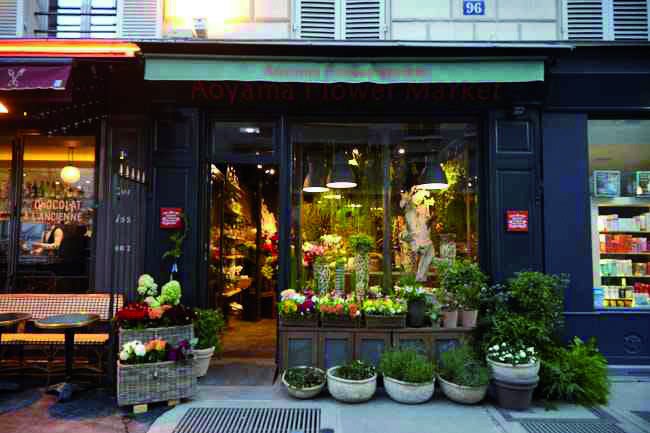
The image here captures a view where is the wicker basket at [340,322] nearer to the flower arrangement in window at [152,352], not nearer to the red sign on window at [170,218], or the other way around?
the flower arrangement in window at [152,352]

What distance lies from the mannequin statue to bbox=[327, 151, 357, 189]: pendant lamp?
909 mm

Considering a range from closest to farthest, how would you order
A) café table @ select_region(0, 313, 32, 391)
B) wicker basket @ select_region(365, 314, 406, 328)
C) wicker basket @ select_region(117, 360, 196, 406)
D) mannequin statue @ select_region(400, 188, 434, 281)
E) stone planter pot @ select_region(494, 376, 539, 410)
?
wicker basket @ select_region(117, 360, 196, 406) → stone planter pot @ select_region(494, 376, 539, 410) → café table @ select_region(0, 313, 32, 391) → wicker basket @ select_region(365, 314, 406, 328) → mannequin statue @ select_region(400, 188, 434, 281)

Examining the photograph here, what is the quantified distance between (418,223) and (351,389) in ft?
9.74

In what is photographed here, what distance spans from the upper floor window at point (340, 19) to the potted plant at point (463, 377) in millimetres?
4868

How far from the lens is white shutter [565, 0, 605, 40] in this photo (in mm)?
7043

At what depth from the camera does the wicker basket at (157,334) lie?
5.29 m

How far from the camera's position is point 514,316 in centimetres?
577

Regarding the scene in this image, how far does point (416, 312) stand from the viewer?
595 cm

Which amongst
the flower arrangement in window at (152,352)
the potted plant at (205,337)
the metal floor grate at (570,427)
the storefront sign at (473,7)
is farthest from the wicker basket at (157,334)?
the storefront sign at (473,7)

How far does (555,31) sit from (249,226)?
278 inches

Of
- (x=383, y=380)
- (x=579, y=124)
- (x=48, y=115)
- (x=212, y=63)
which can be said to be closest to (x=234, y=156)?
(x=212, y=63)

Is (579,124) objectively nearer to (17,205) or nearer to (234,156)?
(234,156)

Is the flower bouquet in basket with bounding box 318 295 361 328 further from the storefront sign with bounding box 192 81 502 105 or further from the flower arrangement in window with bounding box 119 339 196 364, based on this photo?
the storefront sign with bounding box 192 81 502 105

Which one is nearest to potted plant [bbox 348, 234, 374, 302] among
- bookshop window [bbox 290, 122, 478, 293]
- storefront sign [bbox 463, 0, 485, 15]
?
bookshop window [bbox 290, 122, 478, 293]
